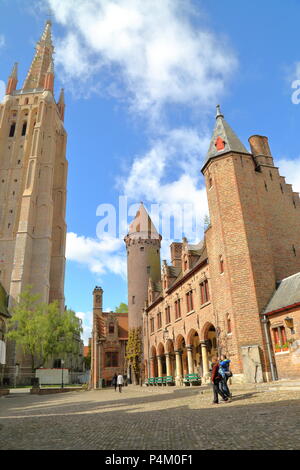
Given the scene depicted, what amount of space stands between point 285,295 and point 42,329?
30152mm

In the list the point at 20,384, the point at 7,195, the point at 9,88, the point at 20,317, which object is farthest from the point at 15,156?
the point at 20,384

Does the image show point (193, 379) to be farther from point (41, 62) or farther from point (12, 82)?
point (41, 62)

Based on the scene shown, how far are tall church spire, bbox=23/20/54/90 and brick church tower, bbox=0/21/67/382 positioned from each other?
1.01ft

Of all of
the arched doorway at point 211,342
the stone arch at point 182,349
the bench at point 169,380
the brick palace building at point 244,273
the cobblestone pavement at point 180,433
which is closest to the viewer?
the cobblestone pavement at point 180,433

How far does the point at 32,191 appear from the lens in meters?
53.8

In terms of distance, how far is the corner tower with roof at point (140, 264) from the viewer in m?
39.8

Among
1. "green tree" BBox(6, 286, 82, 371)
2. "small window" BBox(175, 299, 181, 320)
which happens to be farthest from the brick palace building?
"green tree" BBox(6, 286, 82, 371)

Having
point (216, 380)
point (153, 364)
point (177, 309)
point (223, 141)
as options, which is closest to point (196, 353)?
point (177, 309)

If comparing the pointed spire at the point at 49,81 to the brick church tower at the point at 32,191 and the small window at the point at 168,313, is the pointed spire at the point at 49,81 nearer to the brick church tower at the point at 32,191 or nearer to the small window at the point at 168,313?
the brick church tower at the point at 32,191

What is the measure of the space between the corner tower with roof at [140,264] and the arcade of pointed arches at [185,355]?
18.9 ft

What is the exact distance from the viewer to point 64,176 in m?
64.9

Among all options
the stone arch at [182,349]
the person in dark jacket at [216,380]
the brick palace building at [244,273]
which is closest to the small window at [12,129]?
the brick palace building at [244,273]

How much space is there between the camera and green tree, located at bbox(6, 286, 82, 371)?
1497 inches
